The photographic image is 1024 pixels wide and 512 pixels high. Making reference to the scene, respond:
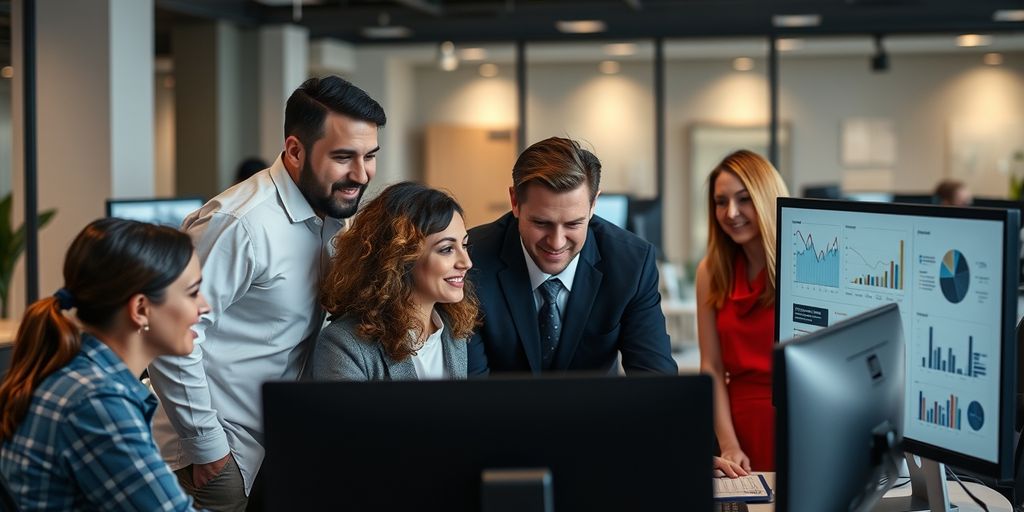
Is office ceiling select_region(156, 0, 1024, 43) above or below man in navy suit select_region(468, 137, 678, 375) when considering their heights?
above

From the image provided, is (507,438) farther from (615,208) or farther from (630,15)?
(630,15)

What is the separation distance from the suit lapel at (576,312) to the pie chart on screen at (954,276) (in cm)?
90

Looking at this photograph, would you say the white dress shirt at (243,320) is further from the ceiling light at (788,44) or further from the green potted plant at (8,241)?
the ceiling light at (788,44)

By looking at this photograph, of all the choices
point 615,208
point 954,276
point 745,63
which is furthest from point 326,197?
point 745,63

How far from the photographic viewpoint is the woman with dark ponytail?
Answer: 5.03 feet

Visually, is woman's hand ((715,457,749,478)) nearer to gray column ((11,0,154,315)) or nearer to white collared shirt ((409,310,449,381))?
white collared shirt ((409,310,449,381))

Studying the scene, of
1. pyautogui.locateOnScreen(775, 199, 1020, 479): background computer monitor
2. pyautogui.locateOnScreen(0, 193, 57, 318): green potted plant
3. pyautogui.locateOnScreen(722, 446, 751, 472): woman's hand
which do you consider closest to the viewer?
pyautogui.locateOnScreen(775, 199, 1020, 479): background computer monitor

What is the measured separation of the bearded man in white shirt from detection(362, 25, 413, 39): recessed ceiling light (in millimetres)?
5761

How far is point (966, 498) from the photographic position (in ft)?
7.16

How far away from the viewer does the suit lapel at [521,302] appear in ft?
8.11

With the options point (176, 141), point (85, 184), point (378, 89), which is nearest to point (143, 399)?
point (85, 184)

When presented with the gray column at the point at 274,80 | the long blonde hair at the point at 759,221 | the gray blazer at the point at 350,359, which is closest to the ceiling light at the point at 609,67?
the gray column at the point at 274,80

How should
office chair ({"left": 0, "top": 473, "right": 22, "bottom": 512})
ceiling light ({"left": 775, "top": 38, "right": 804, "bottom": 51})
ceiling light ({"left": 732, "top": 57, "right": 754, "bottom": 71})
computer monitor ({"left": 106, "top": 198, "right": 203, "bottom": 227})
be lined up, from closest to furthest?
office chair ({"left": 0, "top": 473, "right": 22, "bottom": 512})
computer monitor ({"left": 106, "top": 198, "right": 203, "bottom": 227})
ceiling light ({"left": 775, "top": 38, "right": 804, "bottom": 51})
ceiling light ({"left": 732, "top": 57, "right": 754, "bottom": 71})

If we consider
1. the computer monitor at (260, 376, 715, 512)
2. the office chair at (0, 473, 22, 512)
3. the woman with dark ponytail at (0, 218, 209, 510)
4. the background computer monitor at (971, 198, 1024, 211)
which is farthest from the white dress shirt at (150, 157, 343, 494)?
the background computer monitor at (971, 198, 1024, 211)
